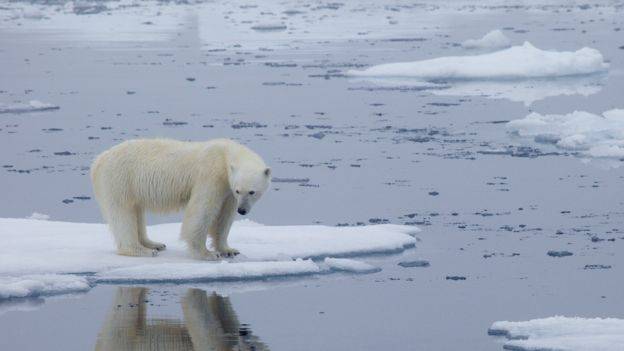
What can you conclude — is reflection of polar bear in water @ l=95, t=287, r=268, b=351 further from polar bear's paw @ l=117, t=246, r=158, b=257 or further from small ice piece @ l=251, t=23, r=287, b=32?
small ice piece @ l=251, t=23, r=287, b=32

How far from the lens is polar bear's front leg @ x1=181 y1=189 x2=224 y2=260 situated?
22.0 ft

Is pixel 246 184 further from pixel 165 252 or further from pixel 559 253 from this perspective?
pixel 559 253

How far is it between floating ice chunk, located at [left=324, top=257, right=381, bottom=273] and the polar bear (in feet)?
1.69

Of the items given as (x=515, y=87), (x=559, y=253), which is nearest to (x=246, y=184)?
(x=559, y=253)

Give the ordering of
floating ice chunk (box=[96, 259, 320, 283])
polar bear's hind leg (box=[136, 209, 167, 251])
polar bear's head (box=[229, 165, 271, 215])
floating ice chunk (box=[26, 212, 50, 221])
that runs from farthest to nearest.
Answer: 1. floating ice chunk (box=[26, 212, 50, 221])
2. polar bear's hind leg (box=[136, 209, 167, 251])
3. polar bear's head (box=[229, 165, 271, 215])
4. floating ice chunk (box=[96, 259, 320, 283])

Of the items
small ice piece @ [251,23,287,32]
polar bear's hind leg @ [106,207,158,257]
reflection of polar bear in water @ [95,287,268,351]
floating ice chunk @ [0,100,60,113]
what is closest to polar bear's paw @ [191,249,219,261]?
polar bear's hind leg @ [106,207,158,257]

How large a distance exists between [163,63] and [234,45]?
134 inches

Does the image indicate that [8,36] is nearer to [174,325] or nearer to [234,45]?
[234,45]

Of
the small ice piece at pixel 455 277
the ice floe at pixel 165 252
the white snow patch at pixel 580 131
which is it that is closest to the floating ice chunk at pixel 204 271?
the ice floe at pixel 165 252

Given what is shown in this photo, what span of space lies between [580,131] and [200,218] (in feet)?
18.9

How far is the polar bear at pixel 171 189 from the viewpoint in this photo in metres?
6.71

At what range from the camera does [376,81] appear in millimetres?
16812

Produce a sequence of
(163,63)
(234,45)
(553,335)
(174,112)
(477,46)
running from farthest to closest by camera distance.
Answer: (234,45) < (477,46) < (163,63) < (174,112) < (553,335)

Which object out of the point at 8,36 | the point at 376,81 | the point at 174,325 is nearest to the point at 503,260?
the point at 174,325
